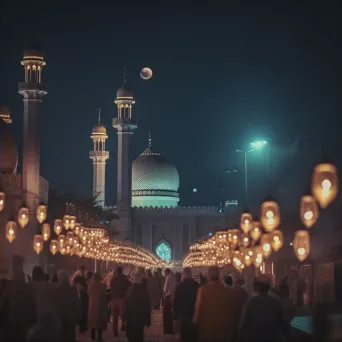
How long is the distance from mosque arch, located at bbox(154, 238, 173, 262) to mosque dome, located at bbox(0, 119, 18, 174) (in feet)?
161

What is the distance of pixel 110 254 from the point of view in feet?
209

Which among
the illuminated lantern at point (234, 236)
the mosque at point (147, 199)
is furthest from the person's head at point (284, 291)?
the mosque at point (147, 199)

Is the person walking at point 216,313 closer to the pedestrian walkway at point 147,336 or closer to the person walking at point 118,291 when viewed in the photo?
the pedestrian walkway at point 147,336

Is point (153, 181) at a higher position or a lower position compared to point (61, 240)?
higher

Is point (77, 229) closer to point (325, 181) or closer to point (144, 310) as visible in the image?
point (144, 310)

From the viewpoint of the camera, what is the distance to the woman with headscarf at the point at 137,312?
1820 centimetres

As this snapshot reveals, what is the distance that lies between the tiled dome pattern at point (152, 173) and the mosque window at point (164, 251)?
18.7 ft

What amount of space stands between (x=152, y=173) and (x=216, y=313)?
8384cm

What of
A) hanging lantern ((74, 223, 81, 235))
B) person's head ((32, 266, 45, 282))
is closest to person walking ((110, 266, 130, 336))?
person's head ((32, 266, 45, 282))

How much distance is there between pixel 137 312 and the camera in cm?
1834

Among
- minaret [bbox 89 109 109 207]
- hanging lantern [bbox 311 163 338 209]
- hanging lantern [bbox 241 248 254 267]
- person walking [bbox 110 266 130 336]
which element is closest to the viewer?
hanging lantern [bbox 311 163 338 209]

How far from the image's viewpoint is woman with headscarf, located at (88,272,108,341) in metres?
20.2

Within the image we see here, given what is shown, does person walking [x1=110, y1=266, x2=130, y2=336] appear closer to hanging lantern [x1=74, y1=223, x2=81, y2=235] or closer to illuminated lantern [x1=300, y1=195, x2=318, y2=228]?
illuminated lantern [x1=300, y1=195, x2=318, y2=228]

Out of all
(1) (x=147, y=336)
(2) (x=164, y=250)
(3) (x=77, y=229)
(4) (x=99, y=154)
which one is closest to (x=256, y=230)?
(1) (x=147, y=336)
